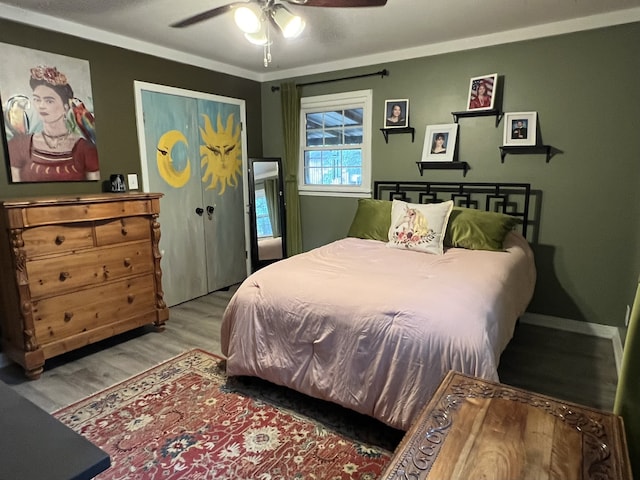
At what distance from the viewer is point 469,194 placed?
354cm

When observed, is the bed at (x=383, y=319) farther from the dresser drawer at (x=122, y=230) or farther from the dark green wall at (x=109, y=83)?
the dark green wall at (x=109, y=83)

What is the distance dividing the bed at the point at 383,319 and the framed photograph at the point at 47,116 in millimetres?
1756

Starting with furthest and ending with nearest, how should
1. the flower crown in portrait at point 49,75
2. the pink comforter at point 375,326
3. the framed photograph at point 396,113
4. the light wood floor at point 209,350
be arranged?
the framed photograph at point 396,113, the flower crown in portrait at point 49,75, the light wood floor at point 209,350, the pink comforter at point 375,326

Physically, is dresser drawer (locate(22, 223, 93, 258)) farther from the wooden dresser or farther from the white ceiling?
the white ceiling

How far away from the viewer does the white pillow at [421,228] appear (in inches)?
118

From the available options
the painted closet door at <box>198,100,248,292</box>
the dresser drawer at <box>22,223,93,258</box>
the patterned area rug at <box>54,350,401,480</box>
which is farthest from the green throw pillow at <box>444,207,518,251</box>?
the dresser drawer at <box>22,223,93,258</box>

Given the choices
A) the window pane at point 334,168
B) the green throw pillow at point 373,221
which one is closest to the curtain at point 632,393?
the green throw pillow at point 373,221

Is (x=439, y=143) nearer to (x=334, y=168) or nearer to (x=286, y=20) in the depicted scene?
(x=334, y=168)

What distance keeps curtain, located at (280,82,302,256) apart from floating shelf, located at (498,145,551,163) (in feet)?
6.97

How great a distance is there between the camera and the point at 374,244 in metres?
3.29

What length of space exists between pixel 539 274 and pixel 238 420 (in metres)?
2.61

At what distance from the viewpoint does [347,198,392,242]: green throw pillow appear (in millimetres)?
3430

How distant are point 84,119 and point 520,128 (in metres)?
3.40

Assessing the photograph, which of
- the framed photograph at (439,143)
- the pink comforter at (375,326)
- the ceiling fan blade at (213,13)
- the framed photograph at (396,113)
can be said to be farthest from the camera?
the framed photograph at (396,113)
